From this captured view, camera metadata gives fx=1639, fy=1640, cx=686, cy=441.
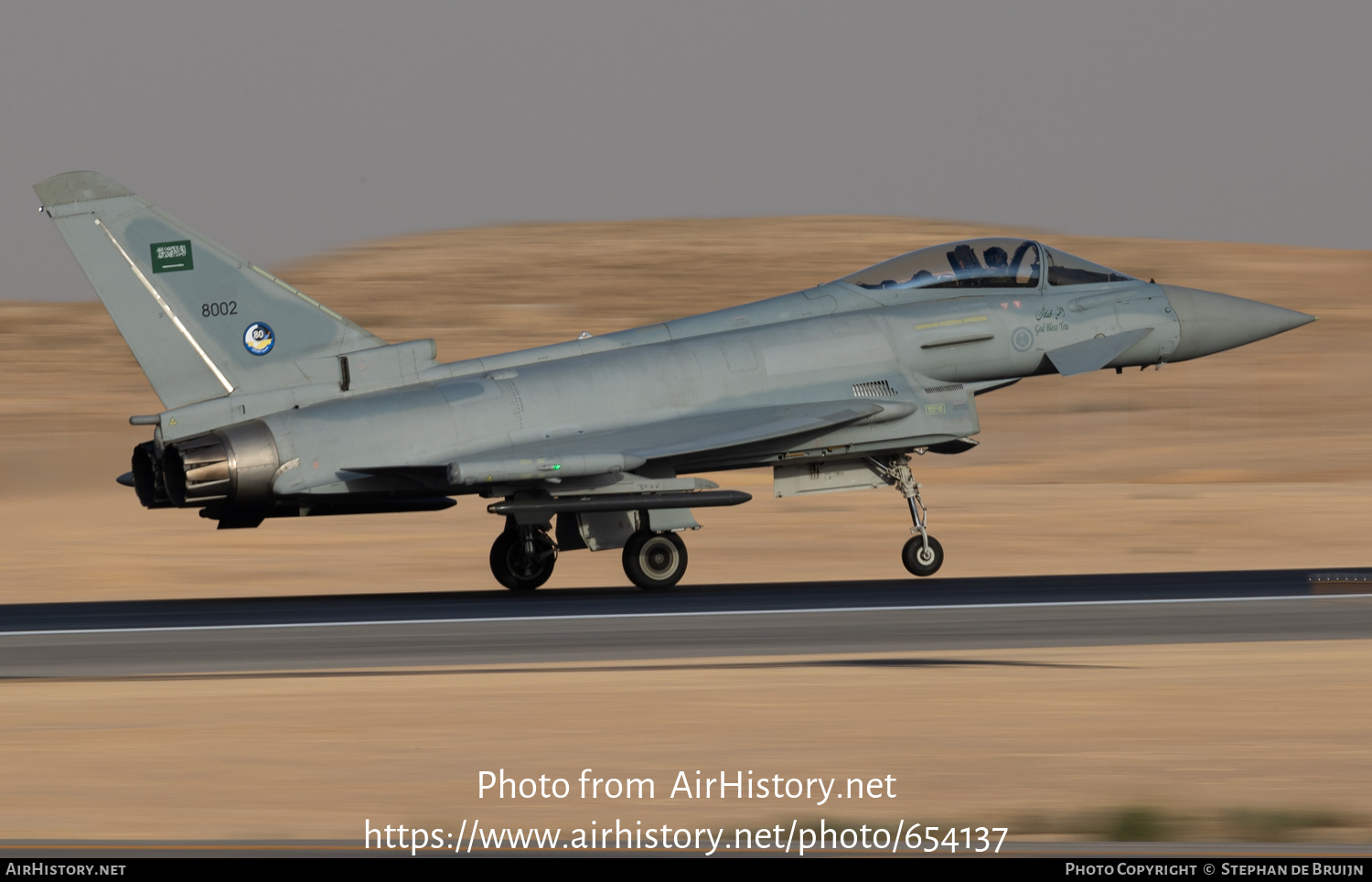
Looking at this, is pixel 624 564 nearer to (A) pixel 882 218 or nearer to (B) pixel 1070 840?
(B) pixel 1070 840

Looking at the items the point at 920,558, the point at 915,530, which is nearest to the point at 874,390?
the point at 915,530

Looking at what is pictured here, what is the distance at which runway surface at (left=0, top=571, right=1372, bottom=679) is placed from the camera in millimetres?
13227

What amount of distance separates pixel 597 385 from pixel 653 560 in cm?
208

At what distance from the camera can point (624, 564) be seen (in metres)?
18.6

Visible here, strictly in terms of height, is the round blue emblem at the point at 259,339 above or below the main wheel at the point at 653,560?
above

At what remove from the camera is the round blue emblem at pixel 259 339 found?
17.2m

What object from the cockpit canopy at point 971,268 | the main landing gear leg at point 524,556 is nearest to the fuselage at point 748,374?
the cockpit canopy at point 971,268

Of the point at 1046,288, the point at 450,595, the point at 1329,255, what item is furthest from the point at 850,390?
the point at 1329,255

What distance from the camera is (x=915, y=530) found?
18.7 m

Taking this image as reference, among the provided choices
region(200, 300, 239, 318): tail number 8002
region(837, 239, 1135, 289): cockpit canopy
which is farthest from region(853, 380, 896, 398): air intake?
region(200, 300, 239, 318): tail number 8002

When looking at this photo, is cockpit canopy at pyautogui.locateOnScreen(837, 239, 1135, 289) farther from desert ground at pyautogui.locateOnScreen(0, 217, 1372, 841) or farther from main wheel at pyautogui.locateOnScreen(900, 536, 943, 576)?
desert ground at pyautogui.locateOnScreen(0, 217, 1372, 841)

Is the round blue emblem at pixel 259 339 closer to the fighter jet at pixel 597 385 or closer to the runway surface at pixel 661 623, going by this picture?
the fighter jet at pixel 597 385

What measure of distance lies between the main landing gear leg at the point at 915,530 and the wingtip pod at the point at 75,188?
28.9 feet

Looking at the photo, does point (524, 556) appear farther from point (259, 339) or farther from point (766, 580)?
point (766, 580)
